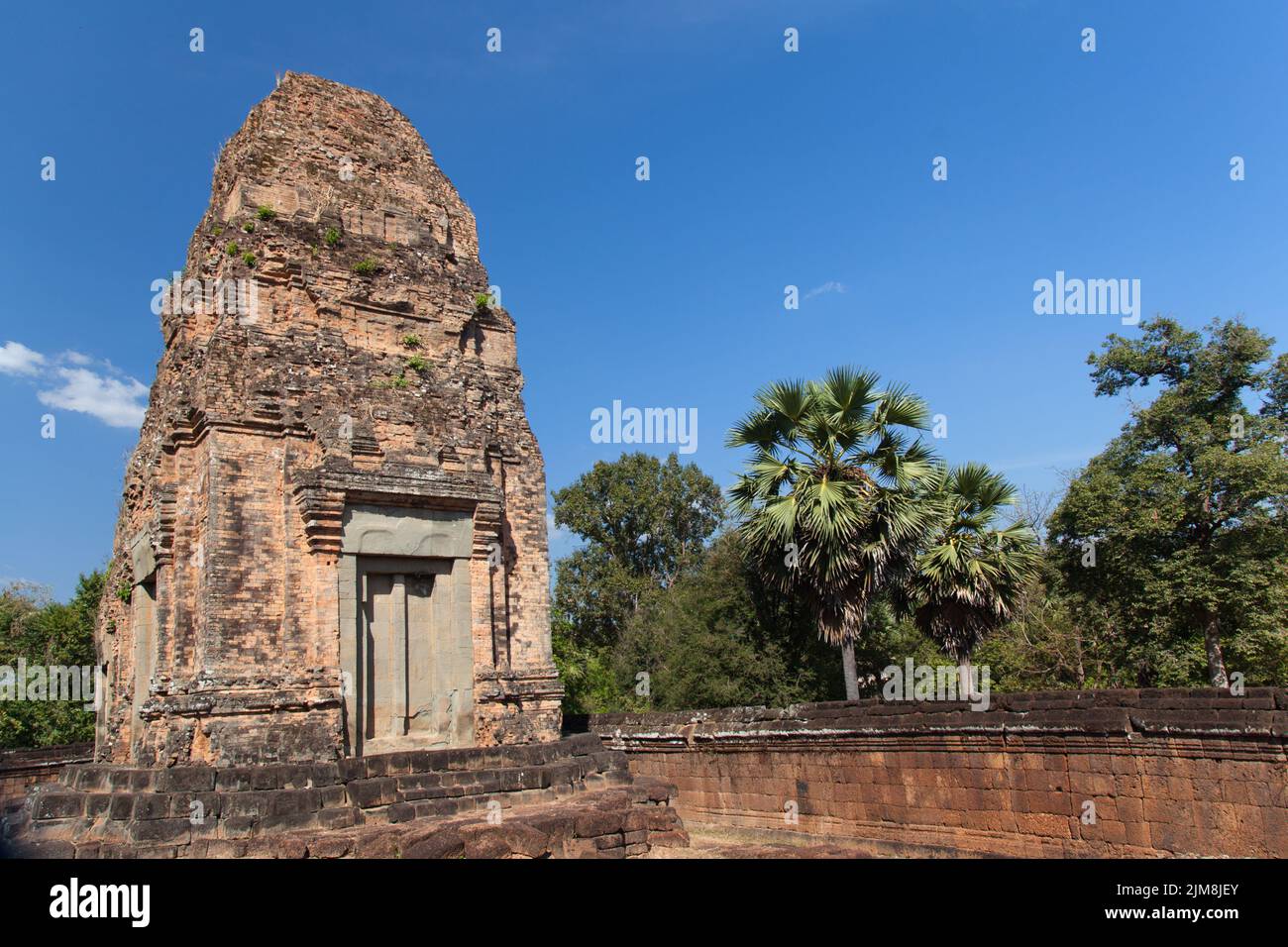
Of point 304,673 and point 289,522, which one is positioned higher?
point 289,522

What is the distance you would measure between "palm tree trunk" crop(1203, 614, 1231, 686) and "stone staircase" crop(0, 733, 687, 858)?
11.1 meters

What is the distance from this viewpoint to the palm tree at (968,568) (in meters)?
16.4

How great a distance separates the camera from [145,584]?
553 inches

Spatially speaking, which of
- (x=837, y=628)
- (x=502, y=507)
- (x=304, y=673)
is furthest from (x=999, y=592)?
(x=304, y=673)

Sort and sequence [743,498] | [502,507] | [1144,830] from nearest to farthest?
[1144,830]
[502,507]
[743,498]

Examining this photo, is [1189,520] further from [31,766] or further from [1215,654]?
[31,766]

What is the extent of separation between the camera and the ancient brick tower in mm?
11664

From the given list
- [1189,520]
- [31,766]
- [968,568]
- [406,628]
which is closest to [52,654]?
[31,766]

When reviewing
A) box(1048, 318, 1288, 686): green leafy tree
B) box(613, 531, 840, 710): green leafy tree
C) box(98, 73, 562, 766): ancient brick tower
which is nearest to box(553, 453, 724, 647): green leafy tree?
box(613, 531, 840, 710): green leafy tree

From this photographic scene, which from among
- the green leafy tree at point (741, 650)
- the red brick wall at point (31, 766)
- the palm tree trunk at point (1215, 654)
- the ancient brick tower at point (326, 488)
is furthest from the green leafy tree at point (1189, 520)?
the red brick wall at point (31, 766)

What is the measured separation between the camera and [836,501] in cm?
1628

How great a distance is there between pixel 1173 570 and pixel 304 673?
48.6 feet
